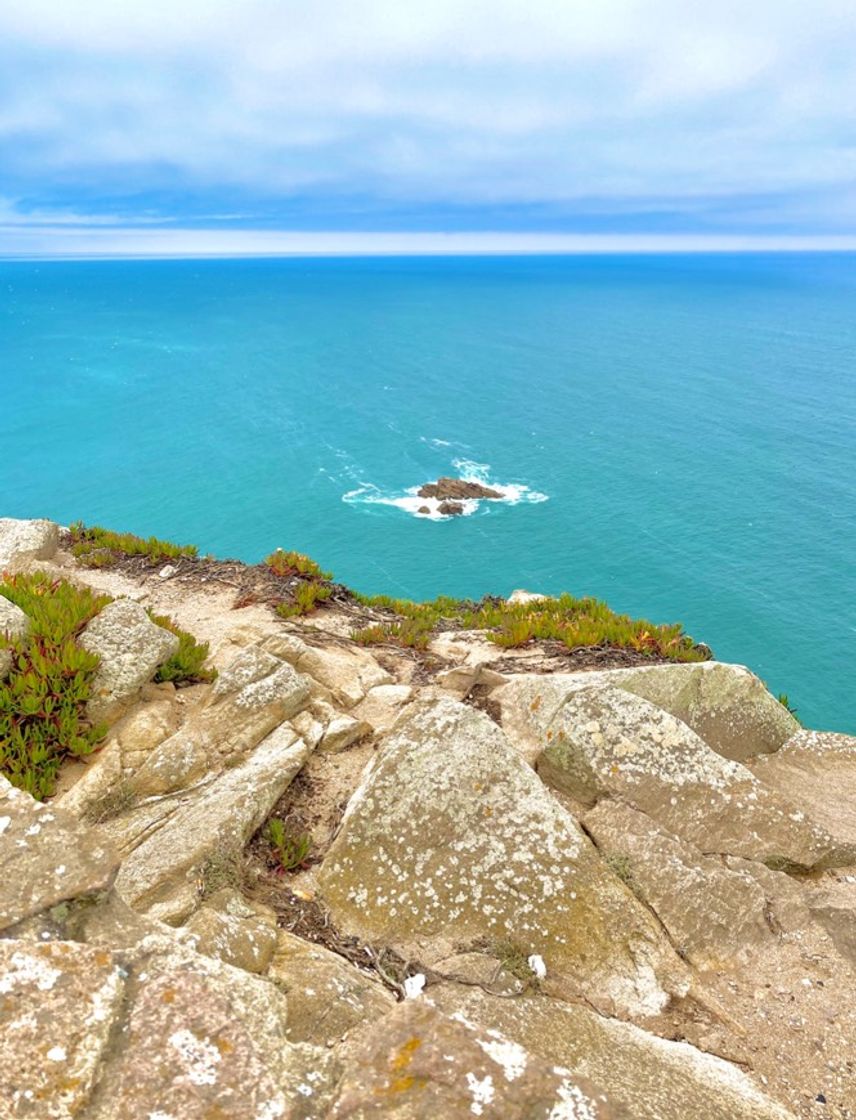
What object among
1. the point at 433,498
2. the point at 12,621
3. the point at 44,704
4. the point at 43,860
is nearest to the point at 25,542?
the point at 12,621

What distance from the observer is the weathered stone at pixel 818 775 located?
10.4m

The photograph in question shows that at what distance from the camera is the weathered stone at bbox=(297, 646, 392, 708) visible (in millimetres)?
12461

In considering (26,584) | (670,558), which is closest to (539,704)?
(26,584)

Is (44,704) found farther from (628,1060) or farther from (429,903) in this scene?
(628,1060)

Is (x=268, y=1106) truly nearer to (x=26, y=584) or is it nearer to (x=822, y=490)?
(x=26, y=584)

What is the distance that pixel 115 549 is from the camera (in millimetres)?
22141

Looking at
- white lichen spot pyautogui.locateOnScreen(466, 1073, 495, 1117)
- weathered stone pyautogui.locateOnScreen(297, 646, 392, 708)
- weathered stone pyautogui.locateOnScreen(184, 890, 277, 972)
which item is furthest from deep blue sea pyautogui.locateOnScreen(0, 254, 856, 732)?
white lichen spot pyautogui.locateOnScreen(466, 1073, 495, 1117)

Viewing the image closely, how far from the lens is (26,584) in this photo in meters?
14.5

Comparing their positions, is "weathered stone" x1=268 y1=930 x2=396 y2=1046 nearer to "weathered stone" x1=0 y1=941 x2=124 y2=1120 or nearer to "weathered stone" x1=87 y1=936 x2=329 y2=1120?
"weathered stone" x1=87 y1=936 x2=329 y2=1120

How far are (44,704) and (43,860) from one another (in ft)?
21.1

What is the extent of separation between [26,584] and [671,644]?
13.5 metres

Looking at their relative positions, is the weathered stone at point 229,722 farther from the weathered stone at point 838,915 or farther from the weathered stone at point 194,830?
the weathered stone at point 838,915

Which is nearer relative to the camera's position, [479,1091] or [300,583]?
[479,1091]

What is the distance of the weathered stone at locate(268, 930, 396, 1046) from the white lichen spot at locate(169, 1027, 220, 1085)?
1068 mm
